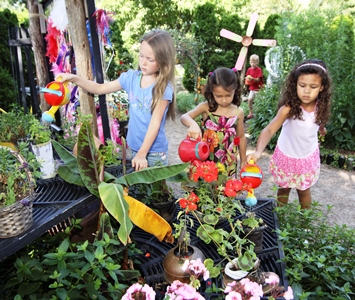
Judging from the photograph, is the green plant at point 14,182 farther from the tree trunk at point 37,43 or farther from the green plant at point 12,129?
the tree trunk at point 37,43

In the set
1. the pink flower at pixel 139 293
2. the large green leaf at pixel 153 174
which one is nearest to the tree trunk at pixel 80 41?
the large green leaf at pixel 153 174

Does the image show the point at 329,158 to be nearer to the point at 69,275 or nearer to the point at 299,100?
the point at 299,100

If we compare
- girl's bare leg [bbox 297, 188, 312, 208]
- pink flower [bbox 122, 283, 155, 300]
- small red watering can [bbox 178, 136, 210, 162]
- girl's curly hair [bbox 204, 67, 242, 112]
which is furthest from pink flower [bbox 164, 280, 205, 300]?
girl's bare leg [bbox 297, 188, 312, 208]

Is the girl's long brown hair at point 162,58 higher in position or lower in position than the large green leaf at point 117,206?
higher

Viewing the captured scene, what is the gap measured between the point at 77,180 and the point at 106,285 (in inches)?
21.7

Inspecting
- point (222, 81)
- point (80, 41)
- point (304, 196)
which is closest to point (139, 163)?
point (222, 81)

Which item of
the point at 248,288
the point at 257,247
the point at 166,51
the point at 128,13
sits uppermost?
the point at 128,13

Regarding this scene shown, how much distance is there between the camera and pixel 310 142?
254cm

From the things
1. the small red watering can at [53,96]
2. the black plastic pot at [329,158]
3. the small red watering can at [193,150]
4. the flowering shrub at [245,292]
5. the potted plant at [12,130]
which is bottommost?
the black plastic pot at [329,158]

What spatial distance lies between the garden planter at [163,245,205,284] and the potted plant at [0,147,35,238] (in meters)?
0.64

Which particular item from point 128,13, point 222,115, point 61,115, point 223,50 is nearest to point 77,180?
point 222,115

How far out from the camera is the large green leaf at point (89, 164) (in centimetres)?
159

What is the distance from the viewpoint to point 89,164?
5.31 ft

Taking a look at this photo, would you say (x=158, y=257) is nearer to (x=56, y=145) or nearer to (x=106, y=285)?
(x=106, y=285)
